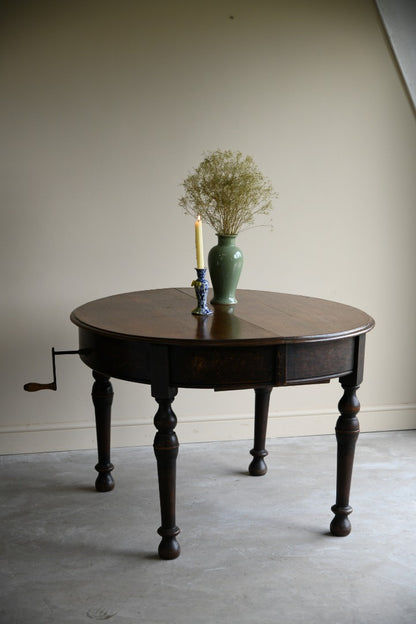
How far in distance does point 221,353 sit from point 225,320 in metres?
0.27

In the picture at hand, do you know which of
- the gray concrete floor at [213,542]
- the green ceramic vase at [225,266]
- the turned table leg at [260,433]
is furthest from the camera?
the turned table leg at [260,433]

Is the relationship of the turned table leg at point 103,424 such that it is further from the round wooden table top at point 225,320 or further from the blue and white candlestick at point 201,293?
the blue and white candlestick at point 201,293

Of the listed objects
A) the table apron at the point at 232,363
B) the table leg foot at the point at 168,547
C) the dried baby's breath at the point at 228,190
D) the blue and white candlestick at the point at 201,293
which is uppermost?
the dried baby's breath at the point at 228,190

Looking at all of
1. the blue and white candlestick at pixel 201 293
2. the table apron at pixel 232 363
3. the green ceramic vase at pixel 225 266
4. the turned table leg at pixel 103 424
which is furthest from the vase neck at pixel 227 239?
the turned table leg at pixel 103 424

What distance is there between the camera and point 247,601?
213cm

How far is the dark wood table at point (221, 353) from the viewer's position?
7.08 ft

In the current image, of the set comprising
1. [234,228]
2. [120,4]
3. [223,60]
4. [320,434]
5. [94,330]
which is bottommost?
[320,434]

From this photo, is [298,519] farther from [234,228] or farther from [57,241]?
[57,241]

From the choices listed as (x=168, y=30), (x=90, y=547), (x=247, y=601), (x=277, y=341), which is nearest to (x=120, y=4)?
(x=168, y=30)

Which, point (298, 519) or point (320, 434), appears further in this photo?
point (320, 434)

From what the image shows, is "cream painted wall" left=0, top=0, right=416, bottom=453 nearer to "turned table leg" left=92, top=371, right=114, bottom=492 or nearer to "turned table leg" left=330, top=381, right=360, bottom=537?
"turned table leg" left=92, top=371, right=114, bottom=492

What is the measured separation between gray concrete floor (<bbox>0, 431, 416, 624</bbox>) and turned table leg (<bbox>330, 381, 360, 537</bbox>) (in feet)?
0.21

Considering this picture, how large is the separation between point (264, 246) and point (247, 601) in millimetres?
1748

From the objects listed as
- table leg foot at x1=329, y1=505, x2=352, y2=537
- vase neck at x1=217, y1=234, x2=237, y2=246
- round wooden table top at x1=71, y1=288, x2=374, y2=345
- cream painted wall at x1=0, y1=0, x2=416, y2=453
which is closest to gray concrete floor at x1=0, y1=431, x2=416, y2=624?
table leg foot at x1=329, y1=505, x2=352, y2=537
